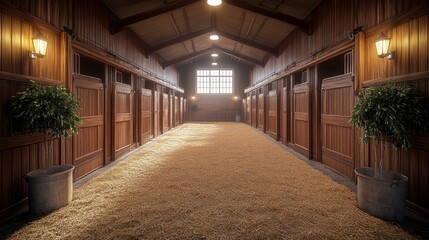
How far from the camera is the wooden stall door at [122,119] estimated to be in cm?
612

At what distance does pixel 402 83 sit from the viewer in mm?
3023

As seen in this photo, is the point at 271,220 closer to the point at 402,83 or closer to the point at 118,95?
the point at 402,83

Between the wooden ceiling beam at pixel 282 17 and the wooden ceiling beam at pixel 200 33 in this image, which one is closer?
the wooden ceiling beam at pixel 282 17

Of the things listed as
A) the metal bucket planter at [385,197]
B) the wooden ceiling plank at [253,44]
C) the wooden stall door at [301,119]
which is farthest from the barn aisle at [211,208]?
the wooden ceiling plank at [253,44]

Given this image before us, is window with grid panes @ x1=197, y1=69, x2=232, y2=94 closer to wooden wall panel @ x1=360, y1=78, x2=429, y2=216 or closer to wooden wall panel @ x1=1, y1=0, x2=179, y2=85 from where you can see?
wooden wall panel @ x1=1, y1=0, x2=179, y2=85

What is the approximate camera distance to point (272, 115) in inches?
407

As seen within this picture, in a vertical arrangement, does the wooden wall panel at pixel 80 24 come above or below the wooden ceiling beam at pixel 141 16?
below

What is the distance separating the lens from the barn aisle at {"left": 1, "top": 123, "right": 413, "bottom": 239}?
2.39 metres

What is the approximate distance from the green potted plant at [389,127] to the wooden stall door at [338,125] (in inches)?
54.3

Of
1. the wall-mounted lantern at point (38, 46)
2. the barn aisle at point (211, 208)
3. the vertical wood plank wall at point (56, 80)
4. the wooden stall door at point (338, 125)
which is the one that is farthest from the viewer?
the wooden stall door at point (338, 125)

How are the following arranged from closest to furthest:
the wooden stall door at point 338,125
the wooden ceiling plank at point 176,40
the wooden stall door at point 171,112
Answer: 1. the wooden stall door at point 338,125
2. the wooden ceiling plank at point 176,40
3. the wooden stall door at point 171,112

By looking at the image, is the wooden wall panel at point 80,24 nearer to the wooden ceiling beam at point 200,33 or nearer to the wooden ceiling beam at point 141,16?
the wooden ceiling beam at point 141,16

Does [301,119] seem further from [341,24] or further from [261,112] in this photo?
[261,112]

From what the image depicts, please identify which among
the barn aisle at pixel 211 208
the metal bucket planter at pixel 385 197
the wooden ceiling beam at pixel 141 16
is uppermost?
the wooden ceiling beam at pixel 141 16
